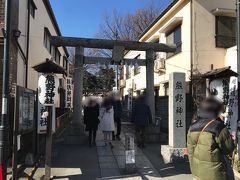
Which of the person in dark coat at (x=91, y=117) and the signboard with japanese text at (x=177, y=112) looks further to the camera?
the person in dark coat at (x=91, y=117)

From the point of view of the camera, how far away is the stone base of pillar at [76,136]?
46.6 feet

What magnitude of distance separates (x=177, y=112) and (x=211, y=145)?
6.19m

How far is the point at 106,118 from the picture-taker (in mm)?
13680

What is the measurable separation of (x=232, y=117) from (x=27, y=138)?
6.37 metres

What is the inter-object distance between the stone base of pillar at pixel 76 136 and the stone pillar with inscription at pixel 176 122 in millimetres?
3986

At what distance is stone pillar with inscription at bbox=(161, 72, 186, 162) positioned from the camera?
35.9 ft

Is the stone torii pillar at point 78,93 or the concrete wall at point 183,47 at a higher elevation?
the concrete wall at point 183,47

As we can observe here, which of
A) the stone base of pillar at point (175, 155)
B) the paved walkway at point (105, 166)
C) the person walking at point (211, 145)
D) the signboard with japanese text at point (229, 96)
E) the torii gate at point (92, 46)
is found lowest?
the paved walkway at point (105, 166)

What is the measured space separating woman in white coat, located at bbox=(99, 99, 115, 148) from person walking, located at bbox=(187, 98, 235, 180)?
8.26 m

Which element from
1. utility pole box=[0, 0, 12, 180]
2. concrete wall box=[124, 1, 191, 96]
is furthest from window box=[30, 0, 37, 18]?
utility pole box=[0, 0, 12, 180]

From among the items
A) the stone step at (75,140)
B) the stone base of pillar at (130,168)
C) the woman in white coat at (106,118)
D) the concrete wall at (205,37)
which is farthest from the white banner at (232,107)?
the concrete wall at (205,37)

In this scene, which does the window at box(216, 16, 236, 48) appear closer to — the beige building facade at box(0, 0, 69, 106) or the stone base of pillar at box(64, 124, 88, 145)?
the stone base of pillar at box(64, 124, 88, 145)

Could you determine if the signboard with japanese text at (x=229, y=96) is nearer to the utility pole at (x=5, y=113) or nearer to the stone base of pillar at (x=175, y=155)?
the stone base of pillar at (x=175, y=155)

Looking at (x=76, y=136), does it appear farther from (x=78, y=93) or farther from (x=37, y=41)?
(x=37, y=41)
